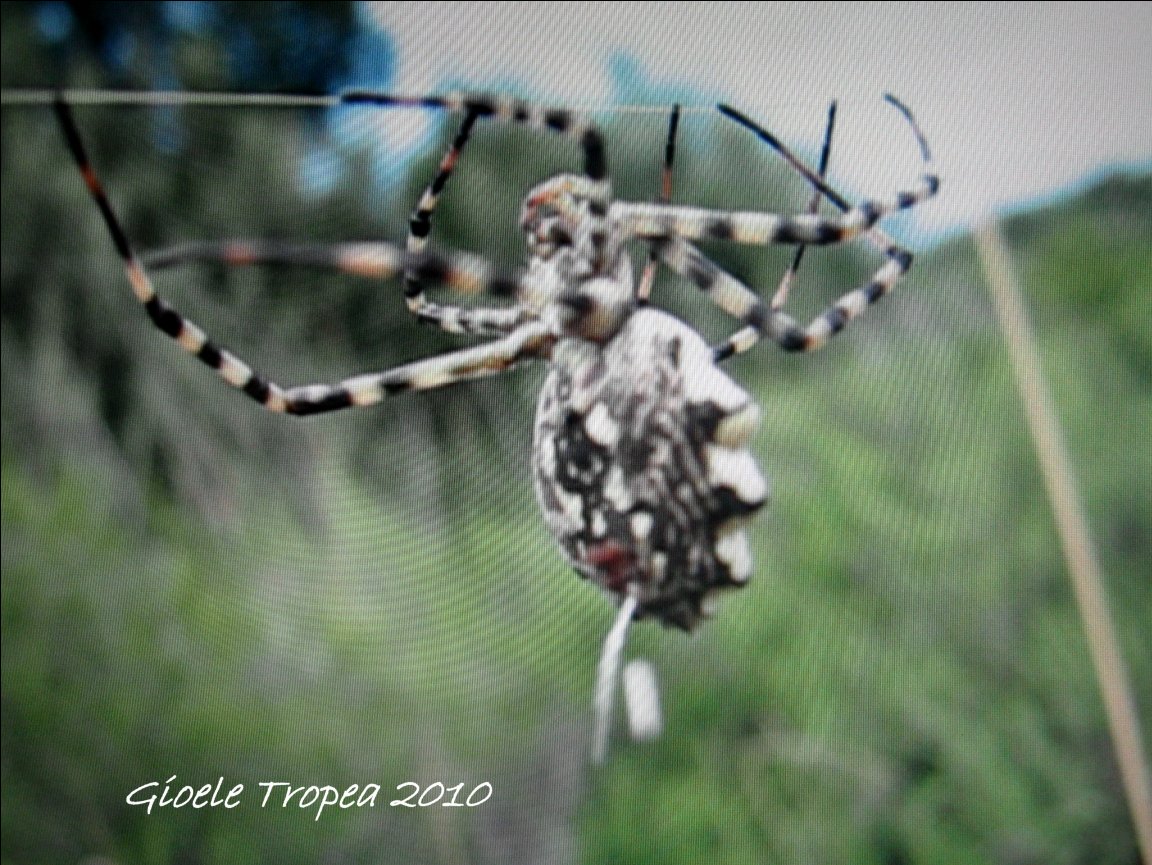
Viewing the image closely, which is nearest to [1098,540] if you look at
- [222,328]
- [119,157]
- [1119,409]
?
[1119,409]

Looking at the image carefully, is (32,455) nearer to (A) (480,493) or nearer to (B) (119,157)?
(B) (119,157)

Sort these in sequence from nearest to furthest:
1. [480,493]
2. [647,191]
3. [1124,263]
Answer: [647,191], [1124,263], [480,493]

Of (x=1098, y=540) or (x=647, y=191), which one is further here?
(x=1098, y=540)

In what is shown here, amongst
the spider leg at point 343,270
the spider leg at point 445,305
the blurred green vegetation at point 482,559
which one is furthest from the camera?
the blurred green vegetation at point 482,559

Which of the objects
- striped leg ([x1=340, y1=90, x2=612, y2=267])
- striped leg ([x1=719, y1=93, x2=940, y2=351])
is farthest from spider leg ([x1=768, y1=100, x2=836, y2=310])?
striped leg ([x1=340, y1=90, x2=612, y2=267])

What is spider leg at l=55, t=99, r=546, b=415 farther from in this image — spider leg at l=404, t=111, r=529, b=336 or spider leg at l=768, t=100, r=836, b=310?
spider leg at l=768, t=100, r=836, b=310

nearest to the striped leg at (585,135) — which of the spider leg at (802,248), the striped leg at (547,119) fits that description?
the striped leg at (547,119)

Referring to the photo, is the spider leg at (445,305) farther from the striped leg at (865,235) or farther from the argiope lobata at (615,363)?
the striped leg at (865,235)
